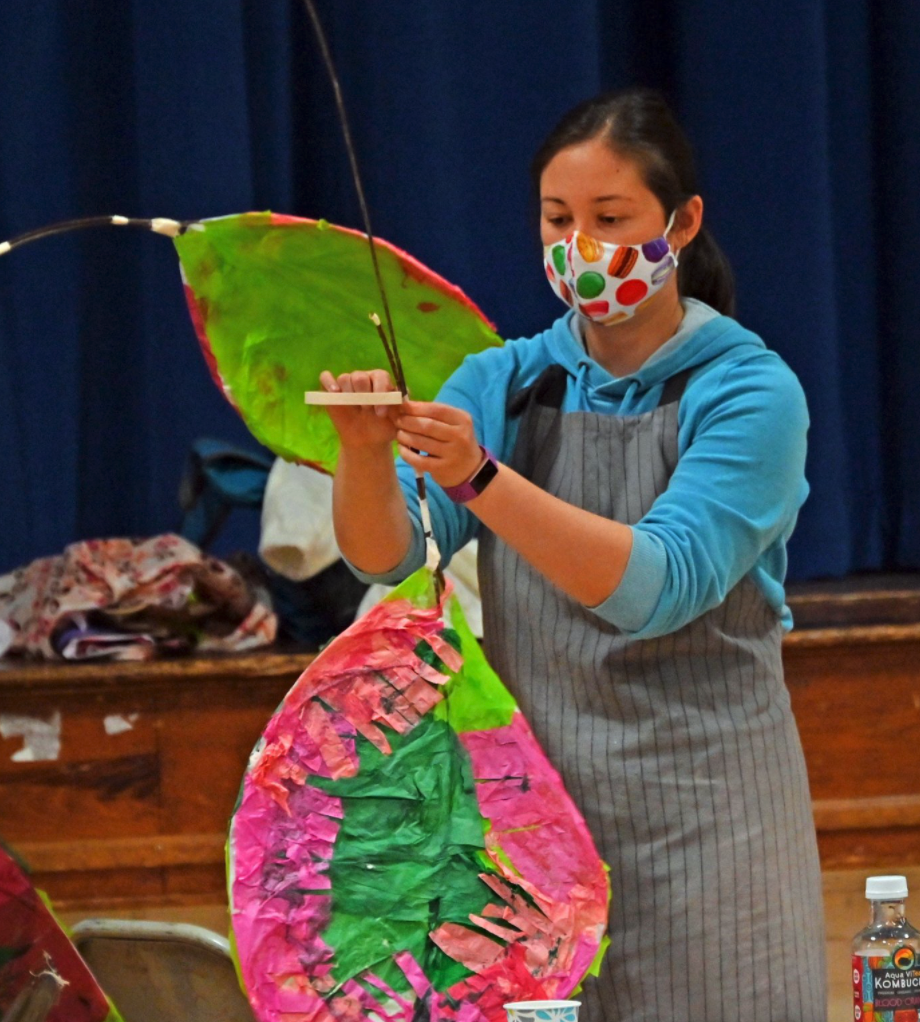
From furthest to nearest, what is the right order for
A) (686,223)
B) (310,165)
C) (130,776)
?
(310,165)
(130,776)
(686,223)

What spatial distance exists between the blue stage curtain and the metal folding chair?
147 cm

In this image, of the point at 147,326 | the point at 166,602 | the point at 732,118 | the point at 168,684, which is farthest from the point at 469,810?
the point at 732,118

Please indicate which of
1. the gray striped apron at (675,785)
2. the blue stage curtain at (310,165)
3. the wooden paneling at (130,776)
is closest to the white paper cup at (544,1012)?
the gray striped apron at (675,785)

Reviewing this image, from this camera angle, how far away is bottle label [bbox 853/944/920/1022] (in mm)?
1005

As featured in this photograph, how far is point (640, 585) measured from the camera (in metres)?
1.01

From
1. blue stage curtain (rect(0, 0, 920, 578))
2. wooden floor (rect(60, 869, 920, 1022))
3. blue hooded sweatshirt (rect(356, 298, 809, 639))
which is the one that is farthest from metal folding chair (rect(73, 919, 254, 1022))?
blue stage curtain (rect(0, 0, 920, 578))

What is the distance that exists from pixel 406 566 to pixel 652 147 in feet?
1.23

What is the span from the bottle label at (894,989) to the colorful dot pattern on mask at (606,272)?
505 mm

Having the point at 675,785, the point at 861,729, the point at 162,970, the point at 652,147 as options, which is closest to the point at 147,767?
the point at 162,970

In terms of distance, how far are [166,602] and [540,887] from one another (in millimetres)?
1295

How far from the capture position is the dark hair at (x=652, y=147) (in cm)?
115

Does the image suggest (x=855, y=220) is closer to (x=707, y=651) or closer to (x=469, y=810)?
(x=707, y=651)

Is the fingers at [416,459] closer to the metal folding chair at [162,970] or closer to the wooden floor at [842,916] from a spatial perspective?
the metal folding chair at [162,970]

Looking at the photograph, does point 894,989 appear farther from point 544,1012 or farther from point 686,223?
point 686,223
